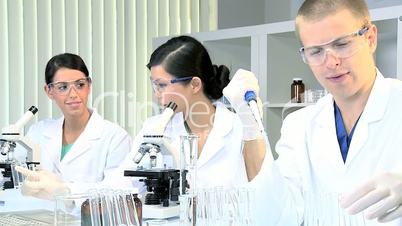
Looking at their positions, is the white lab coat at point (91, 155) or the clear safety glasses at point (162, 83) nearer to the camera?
the clear safety glasses at point (162, 83)

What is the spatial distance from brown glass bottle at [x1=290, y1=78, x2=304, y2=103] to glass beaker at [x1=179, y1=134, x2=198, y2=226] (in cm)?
172

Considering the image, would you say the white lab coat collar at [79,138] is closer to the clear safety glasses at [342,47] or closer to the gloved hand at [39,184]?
the gloved hand at [39,184]

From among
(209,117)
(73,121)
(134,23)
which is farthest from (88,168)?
(134,23)

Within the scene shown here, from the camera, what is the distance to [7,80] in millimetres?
3598

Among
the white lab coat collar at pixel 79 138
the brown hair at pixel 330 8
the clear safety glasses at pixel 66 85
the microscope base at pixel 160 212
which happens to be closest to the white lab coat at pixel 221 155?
the microscope base at pixel 160 212

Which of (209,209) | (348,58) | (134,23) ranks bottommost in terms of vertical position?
(209,209)

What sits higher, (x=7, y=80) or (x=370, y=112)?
(x=7, y=80)

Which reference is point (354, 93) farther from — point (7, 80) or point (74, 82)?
point (7, 80)

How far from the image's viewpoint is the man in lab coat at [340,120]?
1.76 meters

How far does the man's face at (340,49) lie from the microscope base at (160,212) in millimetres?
714

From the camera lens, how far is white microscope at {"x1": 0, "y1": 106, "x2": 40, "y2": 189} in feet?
7.79

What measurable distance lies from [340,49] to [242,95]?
1.19ft

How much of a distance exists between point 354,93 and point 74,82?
5.52 ft

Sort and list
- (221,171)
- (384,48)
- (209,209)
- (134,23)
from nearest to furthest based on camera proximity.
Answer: (209,209) < (221,171) < (384,48) < (134,23)
